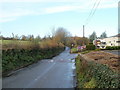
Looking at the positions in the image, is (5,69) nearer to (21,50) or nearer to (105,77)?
(21,50)

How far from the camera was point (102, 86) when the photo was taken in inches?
201

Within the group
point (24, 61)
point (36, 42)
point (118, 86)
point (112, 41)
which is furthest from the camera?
point (112, 41)

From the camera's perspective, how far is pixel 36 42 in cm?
3114

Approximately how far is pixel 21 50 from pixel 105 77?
18899mm

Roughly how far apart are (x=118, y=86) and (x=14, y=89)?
6.20 m

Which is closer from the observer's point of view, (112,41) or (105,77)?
(105,77)

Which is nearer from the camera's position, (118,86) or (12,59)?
(118,86)

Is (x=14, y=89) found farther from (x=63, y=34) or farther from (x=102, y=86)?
(x=63, y=34)

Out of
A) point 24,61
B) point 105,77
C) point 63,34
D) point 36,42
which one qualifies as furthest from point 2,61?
point 63,34

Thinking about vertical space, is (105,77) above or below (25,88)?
above

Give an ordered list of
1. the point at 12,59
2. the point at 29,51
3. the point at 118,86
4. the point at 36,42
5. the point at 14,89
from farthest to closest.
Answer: the point at 36,42, the point at 29,51, the point at 12,59, the point at 14,89, the point at 118,86

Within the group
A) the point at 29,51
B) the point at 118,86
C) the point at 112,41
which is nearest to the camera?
the point at 118,86

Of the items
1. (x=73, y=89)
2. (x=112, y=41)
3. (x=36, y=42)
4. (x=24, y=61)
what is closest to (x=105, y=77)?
(x=73, y=89)

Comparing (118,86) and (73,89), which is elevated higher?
(118,86)
